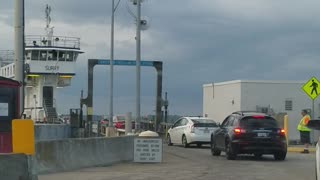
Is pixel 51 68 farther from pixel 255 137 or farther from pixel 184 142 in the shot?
pixel 255 137

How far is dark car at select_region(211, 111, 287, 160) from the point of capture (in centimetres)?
2084

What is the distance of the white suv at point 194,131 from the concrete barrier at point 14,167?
775 inches

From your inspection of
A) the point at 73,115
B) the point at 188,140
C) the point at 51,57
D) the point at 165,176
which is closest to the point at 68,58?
the point at 51,57

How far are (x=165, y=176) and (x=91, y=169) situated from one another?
8.88 feet

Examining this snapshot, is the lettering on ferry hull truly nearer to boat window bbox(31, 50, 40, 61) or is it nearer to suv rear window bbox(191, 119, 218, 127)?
boat window bbox(31, 50, 40, 61)

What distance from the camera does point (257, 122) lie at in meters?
21.2

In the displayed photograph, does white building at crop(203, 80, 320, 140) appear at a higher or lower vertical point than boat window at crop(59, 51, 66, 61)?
lower

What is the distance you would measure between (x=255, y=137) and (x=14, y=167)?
12.9 m

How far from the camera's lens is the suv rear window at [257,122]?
21.1 meters

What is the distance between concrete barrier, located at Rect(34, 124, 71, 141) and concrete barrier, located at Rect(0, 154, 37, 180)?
19.8m

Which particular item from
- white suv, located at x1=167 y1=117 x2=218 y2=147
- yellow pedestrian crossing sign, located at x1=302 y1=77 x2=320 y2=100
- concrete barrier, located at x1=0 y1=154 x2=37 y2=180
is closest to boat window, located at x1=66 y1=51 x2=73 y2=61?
white suv, located at x1=167 y1=117 x2=218 y2=147

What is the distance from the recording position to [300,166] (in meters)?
18.8

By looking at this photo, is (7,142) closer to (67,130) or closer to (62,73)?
(67,130)

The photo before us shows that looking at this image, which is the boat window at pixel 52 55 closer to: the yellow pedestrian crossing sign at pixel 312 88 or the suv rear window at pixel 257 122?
the yellow pedestrian crossing sign at pixel 312 88
